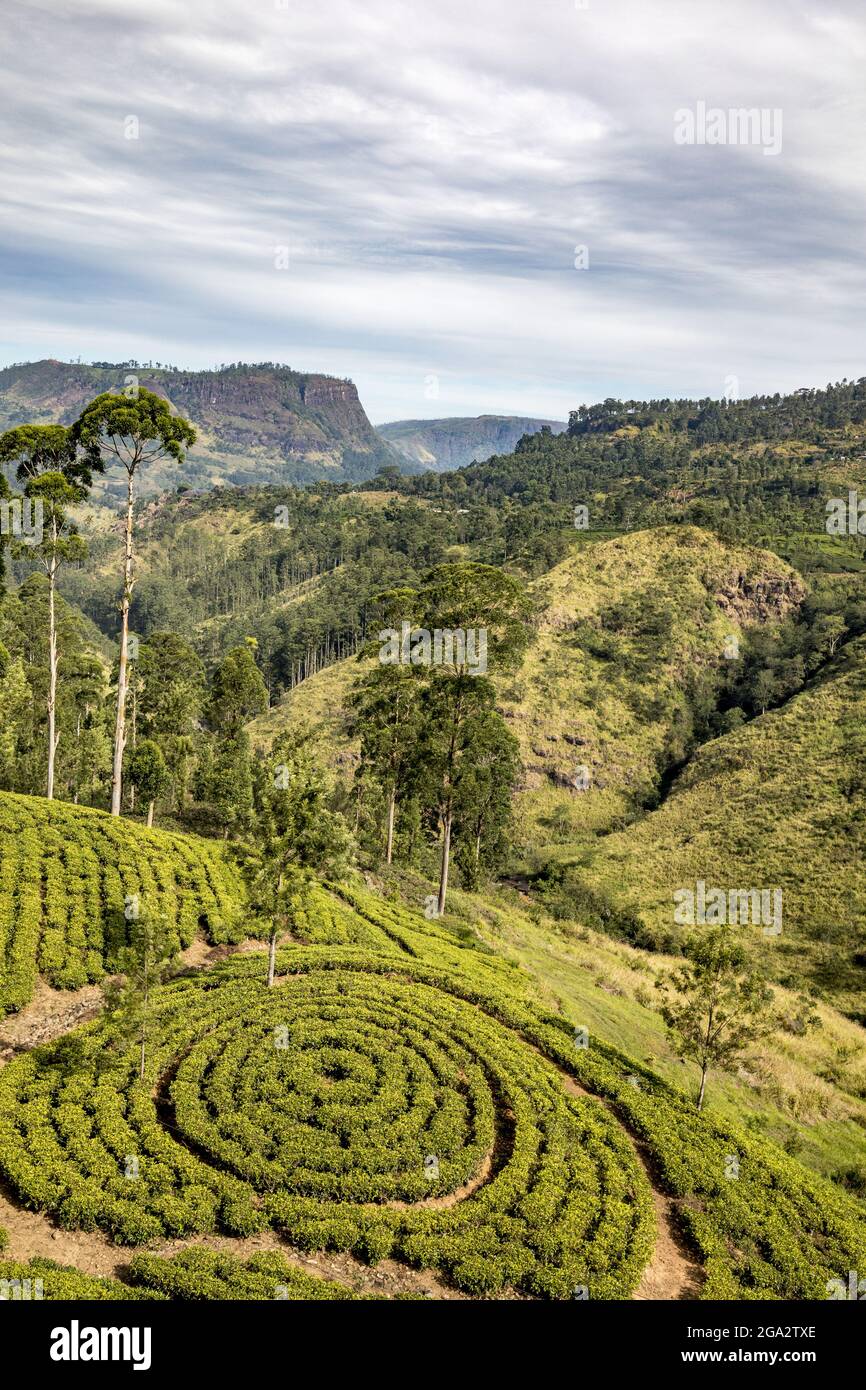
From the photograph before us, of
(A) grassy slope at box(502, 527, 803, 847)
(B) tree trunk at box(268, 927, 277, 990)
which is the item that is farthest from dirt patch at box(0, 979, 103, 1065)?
(A) grassy slope at box(502, 527, 803, 847)

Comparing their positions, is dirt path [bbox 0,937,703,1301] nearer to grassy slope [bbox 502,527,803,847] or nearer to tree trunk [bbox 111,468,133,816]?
tree trunk [bbox 111,468,133,816]

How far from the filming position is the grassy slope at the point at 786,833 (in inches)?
2539

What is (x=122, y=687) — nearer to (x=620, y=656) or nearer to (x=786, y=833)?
(x=786, y=833)

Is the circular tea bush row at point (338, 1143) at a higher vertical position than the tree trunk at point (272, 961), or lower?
lower

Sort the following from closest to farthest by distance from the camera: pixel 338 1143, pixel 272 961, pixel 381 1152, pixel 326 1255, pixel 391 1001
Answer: pixel 326 1255
pixel 381 1152
pixel 338 1143
pixel 272 961
pixel 391 1001

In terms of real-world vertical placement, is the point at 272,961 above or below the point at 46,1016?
above

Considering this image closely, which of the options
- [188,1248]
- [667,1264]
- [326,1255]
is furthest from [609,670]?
[188,1248]

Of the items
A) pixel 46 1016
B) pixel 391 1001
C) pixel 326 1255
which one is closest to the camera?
pixel 326 1255

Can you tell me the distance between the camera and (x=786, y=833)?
79125mm

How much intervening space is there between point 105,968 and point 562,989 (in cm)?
2288

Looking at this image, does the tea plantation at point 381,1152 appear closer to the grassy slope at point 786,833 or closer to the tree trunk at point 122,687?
the tree trunk at point 122,687

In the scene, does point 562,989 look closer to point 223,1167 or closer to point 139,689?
point 223,1167

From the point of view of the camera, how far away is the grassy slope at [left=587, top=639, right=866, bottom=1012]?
64500mm

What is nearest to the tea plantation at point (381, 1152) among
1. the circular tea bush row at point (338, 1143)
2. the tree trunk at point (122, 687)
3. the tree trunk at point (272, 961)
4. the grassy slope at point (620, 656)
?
the circular tea bush row at point (338, 1143)
